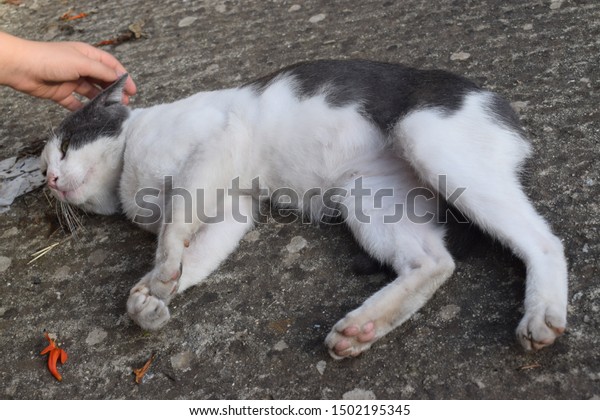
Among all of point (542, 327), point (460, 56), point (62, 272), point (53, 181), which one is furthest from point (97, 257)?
point (460, 56)

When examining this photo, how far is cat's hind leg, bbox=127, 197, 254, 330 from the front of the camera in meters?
2.06

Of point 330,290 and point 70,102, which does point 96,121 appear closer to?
point 70,102

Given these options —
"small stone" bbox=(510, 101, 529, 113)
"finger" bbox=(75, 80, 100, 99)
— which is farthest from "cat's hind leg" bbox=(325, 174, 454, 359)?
"finger" bbox=(75, 80, 100, 99)

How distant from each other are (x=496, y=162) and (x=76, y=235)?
1805 millimetres

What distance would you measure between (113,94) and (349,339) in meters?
1.64

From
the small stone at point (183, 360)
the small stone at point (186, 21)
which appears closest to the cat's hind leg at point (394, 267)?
the small stone at point (183, 360)

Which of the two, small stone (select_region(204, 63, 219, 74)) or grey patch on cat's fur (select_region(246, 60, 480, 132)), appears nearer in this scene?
grey patch on cat's fur (select_region(246, 60, 480, 132))

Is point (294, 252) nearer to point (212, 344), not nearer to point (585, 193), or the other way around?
point (212, 344)

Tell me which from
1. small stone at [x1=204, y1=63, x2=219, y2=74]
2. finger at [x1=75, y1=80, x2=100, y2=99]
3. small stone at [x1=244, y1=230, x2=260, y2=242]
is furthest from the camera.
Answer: small stone at [x1=204, y1=63, x2=219, y2=74]

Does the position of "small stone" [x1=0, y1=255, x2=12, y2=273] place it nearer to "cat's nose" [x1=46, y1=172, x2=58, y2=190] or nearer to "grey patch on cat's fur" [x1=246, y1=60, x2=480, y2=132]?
"cat's nose" [x1=46, y1=172, x2=58, y2=190]

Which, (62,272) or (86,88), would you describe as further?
(86,88)

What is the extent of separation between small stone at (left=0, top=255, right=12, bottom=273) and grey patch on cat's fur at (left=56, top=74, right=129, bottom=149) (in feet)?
1.84

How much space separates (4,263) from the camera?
2.60 m

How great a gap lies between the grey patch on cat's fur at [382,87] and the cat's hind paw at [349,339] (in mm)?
899
